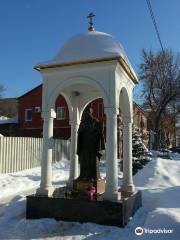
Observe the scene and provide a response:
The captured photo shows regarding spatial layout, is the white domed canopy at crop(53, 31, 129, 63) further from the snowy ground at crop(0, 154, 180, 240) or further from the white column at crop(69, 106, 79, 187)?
the snowy ground at crop(0, 154, 180, 240)

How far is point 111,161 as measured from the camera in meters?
6.94

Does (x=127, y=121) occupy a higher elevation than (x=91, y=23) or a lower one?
lower

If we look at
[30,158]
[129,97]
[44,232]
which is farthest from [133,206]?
[30,158]

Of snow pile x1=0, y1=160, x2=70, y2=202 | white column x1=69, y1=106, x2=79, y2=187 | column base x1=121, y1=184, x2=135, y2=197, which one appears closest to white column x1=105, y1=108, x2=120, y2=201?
column base x1=121, y1=184, x2=135, y2=197

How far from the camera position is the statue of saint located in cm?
779

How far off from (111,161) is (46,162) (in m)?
1.67

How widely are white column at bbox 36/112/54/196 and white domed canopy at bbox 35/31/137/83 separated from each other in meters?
1.37

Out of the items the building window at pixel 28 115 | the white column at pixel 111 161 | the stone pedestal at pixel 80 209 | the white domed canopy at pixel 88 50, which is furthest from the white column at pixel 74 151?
the building window at pixel 28 115

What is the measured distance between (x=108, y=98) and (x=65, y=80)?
1238 mm

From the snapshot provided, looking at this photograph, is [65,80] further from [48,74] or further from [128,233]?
[128,233]

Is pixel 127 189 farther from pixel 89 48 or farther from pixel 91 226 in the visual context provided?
pixel 89 48

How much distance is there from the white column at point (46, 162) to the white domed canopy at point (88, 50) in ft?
4.49

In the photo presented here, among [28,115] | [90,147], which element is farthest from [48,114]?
[28,115]

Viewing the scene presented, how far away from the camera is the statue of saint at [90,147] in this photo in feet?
25.6
